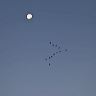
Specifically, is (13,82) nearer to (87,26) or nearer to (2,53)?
(2,53)

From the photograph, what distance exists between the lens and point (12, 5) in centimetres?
172

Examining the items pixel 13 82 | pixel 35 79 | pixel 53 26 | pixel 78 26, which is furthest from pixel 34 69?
pixel 78 26

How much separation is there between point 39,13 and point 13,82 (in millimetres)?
554

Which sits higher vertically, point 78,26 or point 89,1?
point 89,1

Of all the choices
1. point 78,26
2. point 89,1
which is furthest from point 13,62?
point 89,1

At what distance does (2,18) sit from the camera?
5.60 feet

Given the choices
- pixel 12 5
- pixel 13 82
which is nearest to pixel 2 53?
pixel 13 82

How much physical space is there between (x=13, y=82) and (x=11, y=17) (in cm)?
49

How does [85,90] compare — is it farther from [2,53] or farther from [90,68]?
[2,53]

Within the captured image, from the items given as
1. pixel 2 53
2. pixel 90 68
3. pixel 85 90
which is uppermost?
pixel 2 53

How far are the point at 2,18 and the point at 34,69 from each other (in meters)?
0.45

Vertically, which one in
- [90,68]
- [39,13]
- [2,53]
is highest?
[39,13]

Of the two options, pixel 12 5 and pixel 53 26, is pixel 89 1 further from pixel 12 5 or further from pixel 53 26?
pixel 12 5

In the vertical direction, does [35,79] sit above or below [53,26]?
below
